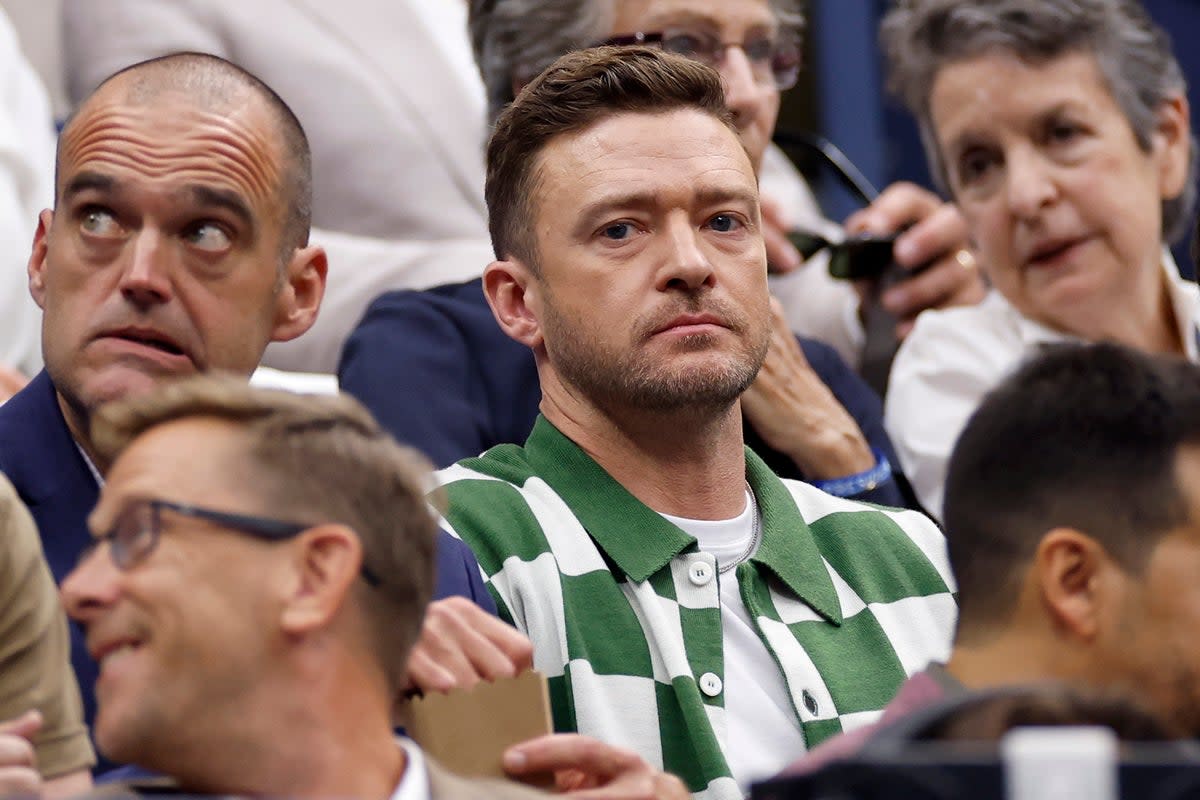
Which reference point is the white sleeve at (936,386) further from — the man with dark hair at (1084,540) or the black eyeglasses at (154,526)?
the black eyeglasses at (154,526)

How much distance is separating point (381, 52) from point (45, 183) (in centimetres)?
61

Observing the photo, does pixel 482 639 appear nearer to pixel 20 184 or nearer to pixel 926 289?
pixel 20 184

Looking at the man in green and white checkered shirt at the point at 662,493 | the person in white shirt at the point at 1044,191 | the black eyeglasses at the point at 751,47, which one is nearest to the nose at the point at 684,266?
the man in green and white checkered shirt at the point at 662,493

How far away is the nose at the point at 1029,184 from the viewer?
271 cm

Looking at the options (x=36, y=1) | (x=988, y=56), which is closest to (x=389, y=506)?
(x=988, y=56)

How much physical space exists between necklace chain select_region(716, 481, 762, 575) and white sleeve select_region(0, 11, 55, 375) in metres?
1.01

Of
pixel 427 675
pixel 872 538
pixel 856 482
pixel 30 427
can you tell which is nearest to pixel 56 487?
pixel 30 427

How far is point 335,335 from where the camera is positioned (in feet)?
9.14

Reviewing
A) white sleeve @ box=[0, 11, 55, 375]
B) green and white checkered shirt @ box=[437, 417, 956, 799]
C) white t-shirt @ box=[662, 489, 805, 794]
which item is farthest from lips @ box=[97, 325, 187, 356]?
white sleeve @ box=[0, 11, 55, 375]

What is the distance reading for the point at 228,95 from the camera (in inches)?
80.9

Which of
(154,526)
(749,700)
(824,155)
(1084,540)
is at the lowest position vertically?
(749,700)

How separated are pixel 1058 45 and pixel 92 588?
6.21 feet

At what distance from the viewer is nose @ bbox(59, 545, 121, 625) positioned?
1.30m

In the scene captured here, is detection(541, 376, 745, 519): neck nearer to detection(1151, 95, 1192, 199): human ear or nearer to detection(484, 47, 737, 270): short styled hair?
detection(484, 47, 737, 270): short styled hair
